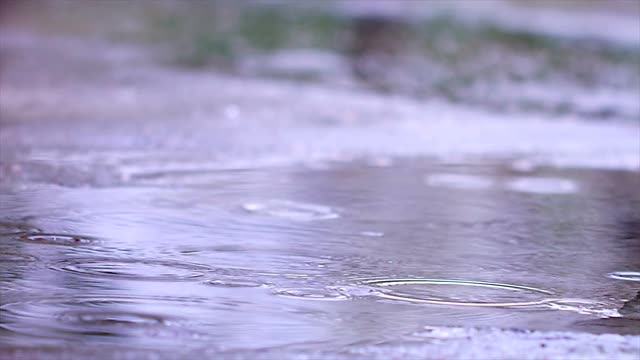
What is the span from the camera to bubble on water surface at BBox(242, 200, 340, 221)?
5938 mm

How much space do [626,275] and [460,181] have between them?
7.72ft

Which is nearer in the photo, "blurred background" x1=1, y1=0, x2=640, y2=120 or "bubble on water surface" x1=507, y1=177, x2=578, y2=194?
"bubble on water surface" x1=507, y1=177, x2=578, y2=194

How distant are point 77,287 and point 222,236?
1.07 m

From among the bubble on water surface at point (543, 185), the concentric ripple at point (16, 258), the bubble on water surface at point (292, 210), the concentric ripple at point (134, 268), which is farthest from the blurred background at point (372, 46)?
the concentric ripple at point (134, 268)

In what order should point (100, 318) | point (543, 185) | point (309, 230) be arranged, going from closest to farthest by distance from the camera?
point (100, 318) → point (309, 230) → point (543, 185)

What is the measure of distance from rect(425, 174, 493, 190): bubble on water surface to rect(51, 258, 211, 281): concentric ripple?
246 cm

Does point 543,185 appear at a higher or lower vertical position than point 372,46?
lower

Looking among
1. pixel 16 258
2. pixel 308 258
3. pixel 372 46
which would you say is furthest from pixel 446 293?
pixel 372 46

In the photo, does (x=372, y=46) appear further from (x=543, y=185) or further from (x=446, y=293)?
(x=446, y=293)

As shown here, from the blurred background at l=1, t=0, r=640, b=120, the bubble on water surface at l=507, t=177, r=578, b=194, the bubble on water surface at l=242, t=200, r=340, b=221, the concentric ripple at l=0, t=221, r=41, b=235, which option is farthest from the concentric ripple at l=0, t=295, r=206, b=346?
the blurred background at l=1, t=0, r=640, b=120

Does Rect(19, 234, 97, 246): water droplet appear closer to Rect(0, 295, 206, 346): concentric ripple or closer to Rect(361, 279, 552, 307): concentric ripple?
Rect(0, 295, 206, 346): concentric ripple

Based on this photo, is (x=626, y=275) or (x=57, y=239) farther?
(x=57, y=239)

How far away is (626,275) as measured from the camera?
4.83m

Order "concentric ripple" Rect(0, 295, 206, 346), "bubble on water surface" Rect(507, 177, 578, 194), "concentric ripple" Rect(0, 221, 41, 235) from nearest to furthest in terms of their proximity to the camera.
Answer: "concentric ripple" Rect(0, 295, 206, 346)
"concentric ripple" Rect(0, 221, 41, 235)
"bubble on water surface" Rect(507, 177, 578, 194)
